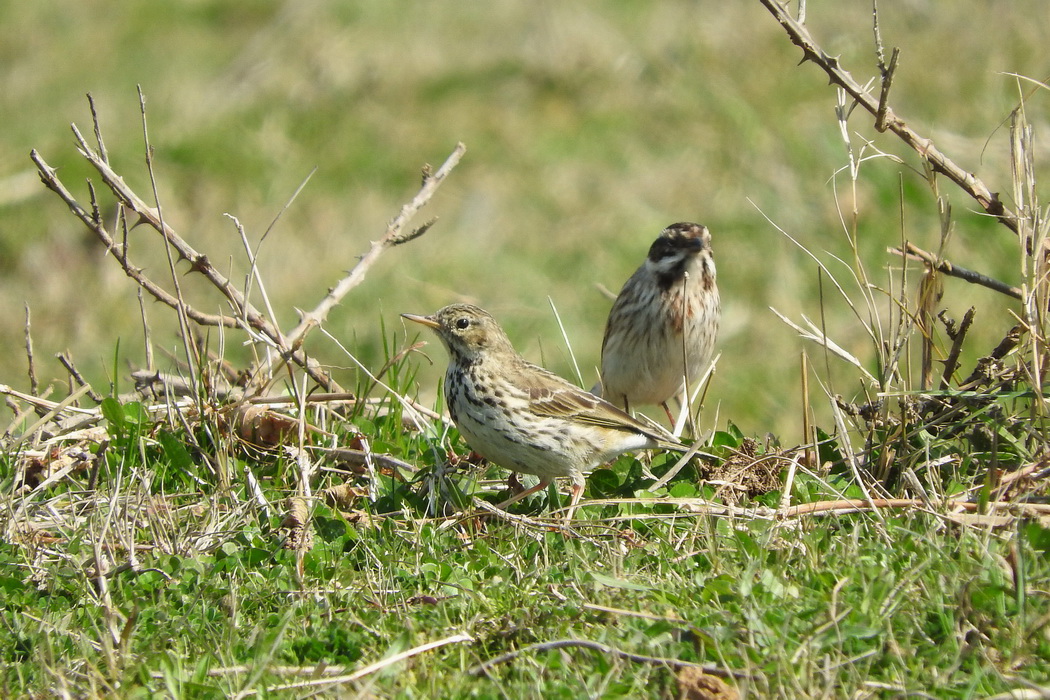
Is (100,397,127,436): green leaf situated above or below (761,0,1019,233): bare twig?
below

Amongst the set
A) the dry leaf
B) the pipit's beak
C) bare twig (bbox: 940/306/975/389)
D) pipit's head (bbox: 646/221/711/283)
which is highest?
pipit's head (bbox: 646/221/711/283)

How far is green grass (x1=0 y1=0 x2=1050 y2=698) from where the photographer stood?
3920mm

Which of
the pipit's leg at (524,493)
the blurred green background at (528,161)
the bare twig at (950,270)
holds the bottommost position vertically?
the pipit's leg at (524,493)

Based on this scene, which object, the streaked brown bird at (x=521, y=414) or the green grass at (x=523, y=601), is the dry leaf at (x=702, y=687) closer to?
the green grass at (x=523, y=601)

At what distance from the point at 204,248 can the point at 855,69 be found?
6.60 m

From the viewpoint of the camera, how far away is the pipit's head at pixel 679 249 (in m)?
7.23

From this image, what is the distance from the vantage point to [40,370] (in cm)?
1025

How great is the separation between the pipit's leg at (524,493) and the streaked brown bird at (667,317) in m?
1.79

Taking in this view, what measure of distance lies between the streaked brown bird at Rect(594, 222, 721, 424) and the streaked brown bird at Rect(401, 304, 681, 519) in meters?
1.28

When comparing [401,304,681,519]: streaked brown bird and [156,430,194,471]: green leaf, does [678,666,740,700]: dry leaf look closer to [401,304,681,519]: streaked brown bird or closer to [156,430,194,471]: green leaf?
[401,304,681,519]: streaked brown bird

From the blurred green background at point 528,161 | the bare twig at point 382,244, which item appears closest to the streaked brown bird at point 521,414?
the bare twig at point 382,244

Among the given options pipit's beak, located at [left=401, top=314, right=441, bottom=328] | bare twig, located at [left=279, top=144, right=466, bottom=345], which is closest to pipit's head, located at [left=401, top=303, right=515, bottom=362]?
pipit's beak, located at [left=401, top=314, right=441, bottom=328]

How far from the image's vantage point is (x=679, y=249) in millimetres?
7285

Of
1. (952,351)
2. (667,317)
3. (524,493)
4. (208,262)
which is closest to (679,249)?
(667,317)
